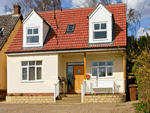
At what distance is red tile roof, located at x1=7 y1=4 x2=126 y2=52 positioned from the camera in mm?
18716

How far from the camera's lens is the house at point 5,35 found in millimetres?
21906

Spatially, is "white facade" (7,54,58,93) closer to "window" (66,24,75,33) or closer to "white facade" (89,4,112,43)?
"window" (66,24,75,33)

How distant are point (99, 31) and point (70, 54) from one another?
3.03 meters

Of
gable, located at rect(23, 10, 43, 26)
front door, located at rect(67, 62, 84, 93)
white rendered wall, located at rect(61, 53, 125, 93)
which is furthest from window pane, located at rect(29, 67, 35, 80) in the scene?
gable, located at rect(23, 10, 43, 26)

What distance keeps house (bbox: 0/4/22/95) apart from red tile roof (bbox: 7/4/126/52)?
235 centimetres

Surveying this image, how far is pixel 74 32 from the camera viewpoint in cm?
1998

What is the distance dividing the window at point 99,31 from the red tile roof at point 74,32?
775 mm

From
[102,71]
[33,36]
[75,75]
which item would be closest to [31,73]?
[33,36]

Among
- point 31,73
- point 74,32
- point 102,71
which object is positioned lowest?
point 31,73

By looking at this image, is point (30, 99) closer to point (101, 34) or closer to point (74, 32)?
point (74, 32)

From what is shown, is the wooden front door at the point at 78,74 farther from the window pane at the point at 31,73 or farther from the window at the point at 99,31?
the window pane at the point at 31,73

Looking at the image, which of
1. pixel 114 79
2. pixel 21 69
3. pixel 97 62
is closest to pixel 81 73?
pixel 97 62

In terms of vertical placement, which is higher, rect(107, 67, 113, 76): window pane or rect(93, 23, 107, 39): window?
rect(93, 23, 107, 39): window

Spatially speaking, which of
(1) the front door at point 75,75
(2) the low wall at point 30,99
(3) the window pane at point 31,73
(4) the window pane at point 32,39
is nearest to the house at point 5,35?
(2) the low wall at point 30,99
